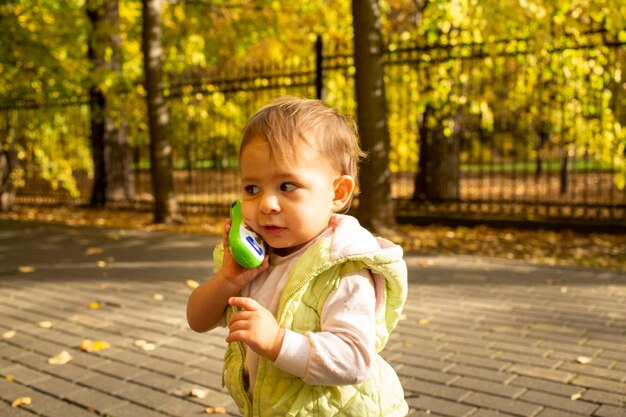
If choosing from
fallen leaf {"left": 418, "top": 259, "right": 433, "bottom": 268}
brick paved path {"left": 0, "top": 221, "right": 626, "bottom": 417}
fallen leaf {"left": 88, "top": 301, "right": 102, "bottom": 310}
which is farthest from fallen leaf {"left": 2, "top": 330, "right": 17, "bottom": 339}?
fallen leaf {"left": 418, "top": 259, "right": 433, "bottom": 268}

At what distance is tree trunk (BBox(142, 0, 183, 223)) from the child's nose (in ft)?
35.3

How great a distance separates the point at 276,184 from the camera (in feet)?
6.06

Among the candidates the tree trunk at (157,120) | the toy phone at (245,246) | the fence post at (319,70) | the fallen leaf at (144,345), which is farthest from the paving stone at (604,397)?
the tree trunk at (157,120)

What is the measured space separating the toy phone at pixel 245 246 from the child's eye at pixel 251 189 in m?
0.09

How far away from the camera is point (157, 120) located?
1225cm

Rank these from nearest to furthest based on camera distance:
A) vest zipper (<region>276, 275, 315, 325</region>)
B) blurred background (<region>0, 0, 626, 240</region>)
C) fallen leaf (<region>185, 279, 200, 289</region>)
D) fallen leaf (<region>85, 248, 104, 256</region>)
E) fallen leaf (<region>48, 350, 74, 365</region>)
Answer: vest zipper (<region>276, 275, 315, 325</region>)
fallen leaf (<region>48, 350, 74, 365</region>)
fallen leaf (<region>185, 279, 200, 289</region>)
fallen leaf (<region>85, 248, 104, 256</region>)
blurred background (<region>0, 0, 626, 240</region>)

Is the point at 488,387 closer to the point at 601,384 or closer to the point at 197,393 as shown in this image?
the point at 601,384

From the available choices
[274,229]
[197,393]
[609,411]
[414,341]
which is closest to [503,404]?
[609,411]

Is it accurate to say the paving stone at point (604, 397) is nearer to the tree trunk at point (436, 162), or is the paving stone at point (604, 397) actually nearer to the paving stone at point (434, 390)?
the paving stone at point (434, 390)

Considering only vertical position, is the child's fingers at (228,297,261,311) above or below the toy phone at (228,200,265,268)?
below

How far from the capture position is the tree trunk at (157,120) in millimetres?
12016

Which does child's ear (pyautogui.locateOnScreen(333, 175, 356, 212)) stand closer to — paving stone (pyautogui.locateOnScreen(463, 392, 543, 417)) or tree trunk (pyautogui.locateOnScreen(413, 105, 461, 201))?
paving stone (pyautogui.locateOnScreen(463, 392, 543, 417))

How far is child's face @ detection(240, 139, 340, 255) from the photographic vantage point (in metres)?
1.83

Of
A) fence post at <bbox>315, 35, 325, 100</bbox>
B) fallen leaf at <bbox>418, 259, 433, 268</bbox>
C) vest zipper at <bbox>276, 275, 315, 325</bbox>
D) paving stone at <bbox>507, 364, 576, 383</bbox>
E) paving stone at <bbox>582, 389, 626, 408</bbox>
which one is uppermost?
fence post at <bbox>315, 35, 325, 100</bbox>
